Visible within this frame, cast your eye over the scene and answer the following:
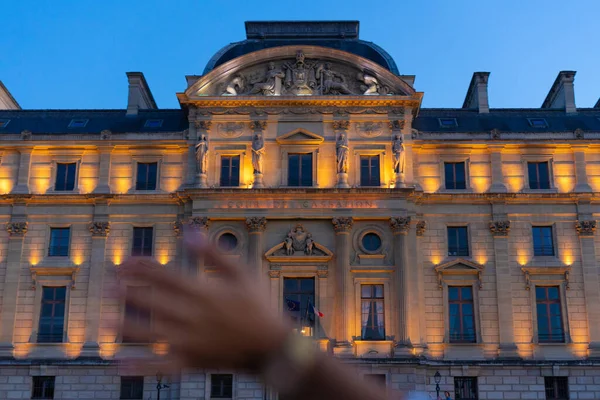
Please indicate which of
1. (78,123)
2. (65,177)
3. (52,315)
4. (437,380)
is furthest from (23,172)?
(437,380)

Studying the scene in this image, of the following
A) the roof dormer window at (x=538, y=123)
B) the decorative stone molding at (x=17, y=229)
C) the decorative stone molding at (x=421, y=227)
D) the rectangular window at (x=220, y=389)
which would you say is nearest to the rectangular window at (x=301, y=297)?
the rectangular window at (x=220, y=389)

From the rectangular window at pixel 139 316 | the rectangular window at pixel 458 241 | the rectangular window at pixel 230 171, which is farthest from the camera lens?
the rectangular window at pixel 230 171

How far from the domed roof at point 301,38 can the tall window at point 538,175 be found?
30.9 feet

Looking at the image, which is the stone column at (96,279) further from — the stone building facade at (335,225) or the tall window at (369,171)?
the tall window at (369,171)

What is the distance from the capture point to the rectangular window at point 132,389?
36469 mm

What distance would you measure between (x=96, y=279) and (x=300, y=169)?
11679mm

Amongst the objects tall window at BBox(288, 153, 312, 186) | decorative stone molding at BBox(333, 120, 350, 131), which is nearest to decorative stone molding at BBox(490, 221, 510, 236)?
decorative stone molding at BBox(333, 120, 350, 131)

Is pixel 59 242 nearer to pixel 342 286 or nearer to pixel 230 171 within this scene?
pixel 230 171

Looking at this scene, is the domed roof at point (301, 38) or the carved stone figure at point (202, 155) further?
the domed roof at point (301, 38)

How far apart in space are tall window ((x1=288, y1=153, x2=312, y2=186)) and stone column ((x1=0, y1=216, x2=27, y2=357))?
551 inches

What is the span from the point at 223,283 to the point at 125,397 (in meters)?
35.8

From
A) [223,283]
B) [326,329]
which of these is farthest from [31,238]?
[223,283]

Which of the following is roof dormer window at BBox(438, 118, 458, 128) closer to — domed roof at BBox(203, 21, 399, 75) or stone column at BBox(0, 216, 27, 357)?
domed roof at BBox(203, 21, 399, 75)

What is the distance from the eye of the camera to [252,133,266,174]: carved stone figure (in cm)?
3847
